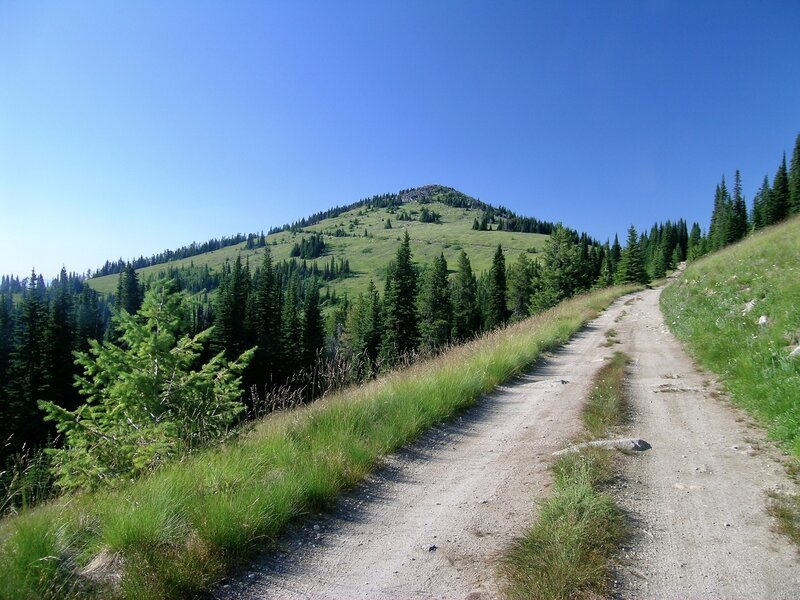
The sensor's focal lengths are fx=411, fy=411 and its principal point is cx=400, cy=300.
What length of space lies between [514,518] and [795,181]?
274ft

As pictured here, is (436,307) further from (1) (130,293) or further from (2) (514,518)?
(1) (130,293)

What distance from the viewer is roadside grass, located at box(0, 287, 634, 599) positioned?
2863 mm

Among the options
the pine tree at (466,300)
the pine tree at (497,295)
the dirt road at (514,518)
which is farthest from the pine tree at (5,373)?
the pine tree at (497,295)

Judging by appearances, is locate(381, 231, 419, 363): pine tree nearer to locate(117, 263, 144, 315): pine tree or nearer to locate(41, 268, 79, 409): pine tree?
locate(41, 268, 79, 409): pine tree

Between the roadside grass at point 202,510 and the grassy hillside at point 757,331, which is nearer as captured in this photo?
the roadside grass at point 202,510

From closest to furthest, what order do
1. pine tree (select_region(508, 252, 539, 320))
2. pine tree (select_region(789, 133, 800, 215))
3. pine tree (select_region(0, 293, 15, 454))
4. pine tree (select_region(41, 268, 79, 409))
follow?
pine tree (select_region(0, 293, 15, 454)) → pine tree (select_region(41, 268, 79, 409)) → pine tree (select_region(789, 133, 800, 215)) → pine tree (select_region(508, 252, 539, 320))

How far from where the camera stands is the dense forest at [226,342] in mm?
7258

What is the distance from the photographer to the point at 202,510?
3.54 metres

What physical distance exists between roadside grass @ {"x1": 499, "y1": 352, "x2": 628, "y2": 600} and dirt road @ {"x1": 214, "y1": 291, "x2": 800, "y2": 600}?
154 millimetres

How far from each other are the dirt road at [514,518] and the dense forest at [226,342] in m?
2.45

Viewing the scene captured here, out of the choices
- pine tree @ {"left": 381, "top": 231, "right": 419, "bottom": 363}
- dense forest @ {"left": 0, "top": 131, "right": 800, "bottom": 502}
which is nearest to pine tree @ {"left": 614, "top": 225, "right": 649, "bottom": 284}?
dense forest @ {"left": 0, "top": 131, "right": 800, "bottom": 502}

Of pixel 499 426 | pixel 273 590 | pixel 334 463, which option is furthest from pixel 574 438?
pixel 273 590

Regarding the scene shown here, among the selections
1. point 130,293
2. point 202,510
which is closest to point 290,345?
point 130,293

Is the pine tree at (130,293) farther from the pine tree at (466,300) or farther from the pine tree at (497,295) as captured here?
the pine tree at (497,295)
